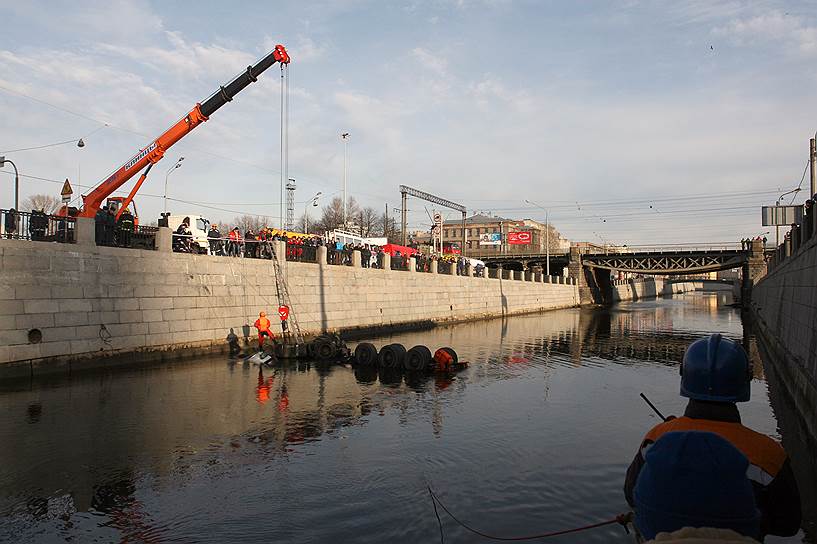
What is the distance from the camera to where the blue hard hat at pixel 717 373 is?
3.28 metres

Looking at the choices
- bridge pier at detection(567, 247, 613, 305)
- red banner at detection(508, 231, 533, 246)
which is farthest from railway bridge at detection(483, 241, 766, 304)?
red banner at detection(508, 231, 533, 246)

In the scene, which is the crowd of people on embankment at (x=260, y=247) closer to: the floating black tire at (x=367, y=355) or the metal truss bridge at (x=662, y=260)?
the floating black tire at (x=367, y=355)

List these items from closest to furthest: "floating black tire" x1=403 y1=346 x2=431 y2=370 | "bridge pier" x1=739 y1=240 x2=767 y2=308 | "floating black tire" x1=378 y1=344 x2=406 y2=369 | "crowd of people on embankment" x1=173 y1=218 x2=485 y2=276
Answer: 1. "floating black tire" x1=403 y1=346 x2=431 y2=370
2. "floating black tire" x1=378 y1=344 x2=406 y2=369
3. "crowd of people on embankment" x1=173 y1=218 x2=485 y2=276
4. "bridge pier" x1=739 y1=240 x2=767 y2=308

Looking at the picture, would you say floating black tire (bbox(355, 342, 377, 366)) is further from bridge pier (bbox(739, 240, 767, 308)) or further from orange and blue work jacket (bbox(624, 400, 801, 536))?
bridge pier (bbox(739, 240, 767, 308))

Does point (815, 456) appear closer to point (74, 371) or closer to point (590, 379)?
point (590, 379)

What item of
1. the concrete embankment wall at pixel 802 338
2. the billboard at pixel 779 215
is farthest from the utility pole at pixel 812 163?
the concrete embankment wall at pixel 802 338

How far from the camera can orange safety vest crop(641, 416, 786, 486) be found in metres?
2.91

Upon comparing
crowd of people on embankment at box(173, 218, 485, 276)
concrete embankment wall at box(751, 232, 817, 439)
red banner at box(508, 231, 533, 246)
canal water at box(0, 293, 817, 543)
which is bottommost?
canal water at box(0, 293, 817, 543)

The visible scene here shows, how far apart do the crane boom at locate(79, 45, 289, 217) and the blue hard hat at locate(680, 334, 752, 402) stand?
25.8 m

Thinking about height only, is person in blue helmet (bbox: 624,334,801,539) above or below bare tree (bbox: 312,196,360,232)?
below

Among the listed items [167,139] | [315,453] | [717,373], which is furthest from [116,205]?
[717,373]

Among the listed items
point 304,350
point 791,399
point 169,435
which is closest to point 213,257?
point 304,350

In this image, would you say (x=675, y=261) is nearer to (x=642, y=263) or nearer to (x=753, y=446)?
(x=642, y=263)

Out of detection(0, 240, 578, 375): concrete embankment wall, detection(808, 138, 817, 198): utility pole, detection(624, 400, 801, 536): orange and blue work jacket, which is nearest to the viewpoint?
detection(624, 400, 801, 536): orange and blue work jacket
